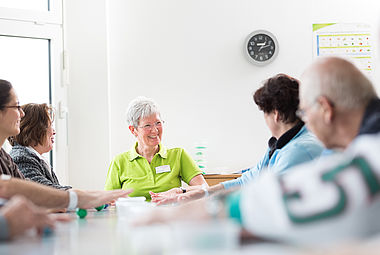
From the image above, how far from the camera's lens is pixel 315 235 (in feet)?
3.61

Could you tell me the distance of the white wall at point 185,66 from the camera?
4.71 metres

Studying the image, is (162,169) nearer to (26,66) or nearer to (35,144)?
(35,144)

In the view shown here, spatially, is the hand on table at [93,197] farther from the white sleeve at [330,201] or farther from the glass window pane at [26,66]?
the glass window pane at [26,66]

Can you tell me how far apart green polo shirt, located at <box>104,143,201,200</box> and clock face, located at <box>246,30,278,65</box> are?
1.70 metres

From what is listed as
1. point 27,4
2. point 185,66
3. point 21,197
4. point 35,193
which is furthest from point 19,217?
point 185,66

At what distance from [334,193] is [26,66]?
13.0ft

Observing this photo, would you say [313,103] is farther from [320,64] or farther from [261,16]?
[261,16]

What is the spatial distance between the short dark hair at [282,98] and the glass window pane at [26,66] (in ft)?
8.70

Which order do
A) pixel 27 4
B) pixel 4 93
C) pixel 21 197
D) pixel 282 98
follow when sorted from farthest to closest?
pixel 27 4 < pixel 4 93 < pixel 282 98 < pixel 21 197

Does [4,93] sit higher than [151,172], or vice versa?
[4,93]

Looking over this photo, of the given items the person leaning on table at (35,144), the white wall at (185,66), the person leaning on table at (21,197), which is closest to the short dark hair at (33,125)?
the person leaning on table at (35,144)

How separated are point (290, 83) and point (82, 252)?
1.64 meters

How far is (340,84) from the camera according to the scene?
1503mm

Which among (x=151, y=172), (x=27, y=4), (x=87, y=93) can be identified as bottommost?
(x=151, y=172)
